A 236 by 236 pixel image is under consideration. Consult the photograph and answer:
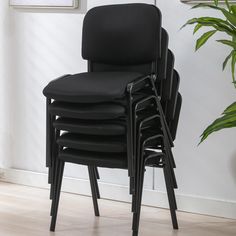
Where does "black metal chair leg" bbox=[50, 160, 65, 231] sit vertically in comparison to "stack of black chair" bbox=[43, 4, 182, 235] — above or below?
below

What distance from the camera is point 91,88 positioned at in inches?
93.7

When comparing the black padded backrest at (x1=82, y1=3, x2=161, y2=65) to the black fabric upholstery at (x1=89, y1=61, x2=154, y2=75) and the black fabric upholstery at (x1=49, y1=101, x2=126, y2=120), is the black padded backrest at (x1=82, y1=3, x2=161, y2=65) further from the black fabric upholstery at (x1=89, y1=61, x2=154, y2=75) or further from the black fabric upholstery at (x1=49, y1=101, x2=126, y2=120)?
the black fabric upholstery at (x1=49, y1=101, x2=126, y2=120)

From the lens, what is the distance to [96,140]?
2.42 meters

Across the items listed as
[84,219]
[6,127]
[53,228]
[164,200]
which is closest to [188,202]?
[164,200]

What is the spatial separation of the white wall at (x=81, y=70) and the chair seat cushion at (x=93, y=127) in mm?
636

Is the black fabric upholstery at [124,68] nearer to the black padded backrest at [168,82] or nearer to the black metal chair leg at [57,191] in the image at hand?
the black padded backrest at [168,82]

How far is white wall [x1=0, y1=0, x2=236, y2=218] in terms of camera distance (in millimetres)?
2828

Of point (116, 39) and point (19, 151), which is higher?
point (116, 39)

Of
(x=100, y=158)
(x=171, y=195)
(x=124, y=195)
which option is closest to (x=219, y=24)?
(x=100, y=158)

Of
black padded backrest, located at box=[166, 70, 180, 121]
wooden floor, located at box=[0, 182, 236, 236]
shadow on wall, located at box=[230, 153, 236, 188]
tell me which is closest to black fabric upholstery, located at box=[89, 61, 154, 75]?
black padded backrest, located at box=[166, 70, 180, 121]

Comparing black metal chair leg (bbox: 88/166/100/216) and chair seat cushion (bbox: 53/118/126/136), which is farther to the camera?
black metal chair leg (bbox: 88/166/100/216)

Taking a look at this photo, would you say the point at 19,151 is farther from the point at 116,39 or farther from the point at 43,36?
the point at 116,39

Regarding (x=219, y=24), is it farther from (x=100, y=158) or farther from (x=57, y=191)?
(x=57, y=191)

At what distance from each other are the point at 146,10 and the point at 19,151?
4.24 feet
